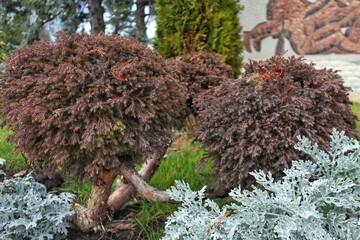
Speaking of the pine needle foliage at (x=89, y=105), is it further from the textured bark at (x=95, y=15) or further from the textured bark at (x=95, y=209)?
the textured bark at (x=95, y=15)

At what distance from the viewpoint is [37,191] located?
2822 mm

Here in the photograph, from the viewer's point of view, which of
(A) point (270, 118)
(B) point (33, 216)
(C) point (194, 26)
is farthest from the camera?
(C) point (194, 26)

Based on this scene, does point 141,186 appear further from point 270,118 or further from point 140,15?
point 140,15

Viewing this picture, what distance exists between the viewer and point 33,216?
2523mm

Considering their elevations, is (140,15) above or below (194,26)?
below

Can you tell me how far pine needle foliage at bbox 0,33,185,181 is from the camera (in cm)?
230

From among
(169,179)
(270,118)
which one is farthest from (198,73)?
(270,118)

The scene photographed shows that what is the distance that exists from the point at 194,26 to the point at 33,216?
3090mm

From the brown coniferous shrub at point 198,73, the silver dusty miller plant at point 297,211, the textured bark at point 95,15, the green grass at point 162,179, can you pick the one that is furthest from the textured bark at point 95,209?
the textured bark at point 95,15

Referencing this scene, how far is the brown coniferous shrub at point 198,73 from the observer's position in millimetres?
3484

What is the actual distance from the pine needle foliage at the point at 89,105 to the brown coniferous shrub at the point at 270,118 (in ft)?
1.04

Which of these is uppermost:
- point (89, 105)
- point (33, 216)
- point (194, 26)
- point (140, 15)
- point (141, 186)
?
point (89, 105)

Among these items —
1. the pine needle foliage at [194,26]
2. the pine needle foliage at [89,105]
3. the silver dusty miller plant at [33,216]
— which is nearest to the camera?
the pine needle foliage at [89,105]

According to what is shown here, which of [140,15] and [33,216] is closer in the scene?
[33,216]
